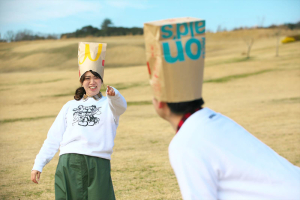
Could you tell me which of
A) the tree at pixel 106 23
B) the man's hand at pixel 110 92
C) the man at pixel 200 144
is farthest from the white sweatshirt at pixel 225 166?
the tree at pixel 106 23

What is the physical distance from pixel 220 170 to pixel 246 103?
39.5 ft

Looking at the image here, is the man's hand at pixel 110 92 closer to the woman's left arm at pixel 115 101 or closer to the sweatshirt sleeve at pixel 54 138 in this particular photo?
the woman's left arm at pixel 115 101

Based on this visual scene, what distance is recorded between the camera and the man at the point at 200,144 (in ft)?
4.00

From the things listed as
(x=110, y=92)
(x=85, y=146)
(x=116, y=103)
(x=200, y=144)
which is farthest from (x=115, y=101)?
(x=200, y=144)

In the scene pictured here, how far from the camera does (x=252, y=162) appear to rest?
1253 millimetres

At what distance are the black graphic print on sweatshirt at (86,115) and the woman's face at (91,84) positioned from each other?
0.13m

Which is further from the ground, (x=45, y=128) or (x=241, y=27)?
(x=241, y=27)

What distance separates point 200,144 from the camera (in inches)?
48.4

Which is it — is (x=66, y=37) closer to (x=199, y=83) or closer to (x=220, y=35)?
(x=220, y=35)

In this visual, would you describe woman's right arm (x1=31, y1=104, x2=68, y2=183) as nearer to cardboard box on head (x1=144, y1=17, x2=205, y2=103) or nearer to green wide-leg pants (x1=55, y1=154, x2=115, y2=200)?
green wide-leg pants (x1=55, y1=154, x2=115, y2=200)

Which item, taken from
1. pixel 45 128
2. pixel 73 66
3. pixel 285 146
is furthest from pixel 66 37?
pixel 285 146

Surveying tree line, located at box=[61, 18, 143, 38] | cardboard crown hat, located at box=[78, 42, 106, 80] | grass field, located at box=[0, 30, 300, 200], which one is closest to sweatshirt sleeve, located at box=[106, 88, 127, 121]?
cardboard crown hat, located at box=[78, 42, 106, 80]

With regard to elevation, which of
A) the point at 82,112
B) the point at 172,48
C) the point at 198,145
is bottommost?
the point at 82,112

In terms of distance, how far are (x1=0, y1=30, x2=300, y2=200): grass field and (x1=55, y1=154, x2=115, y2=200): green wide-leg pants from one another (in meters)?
1.79
